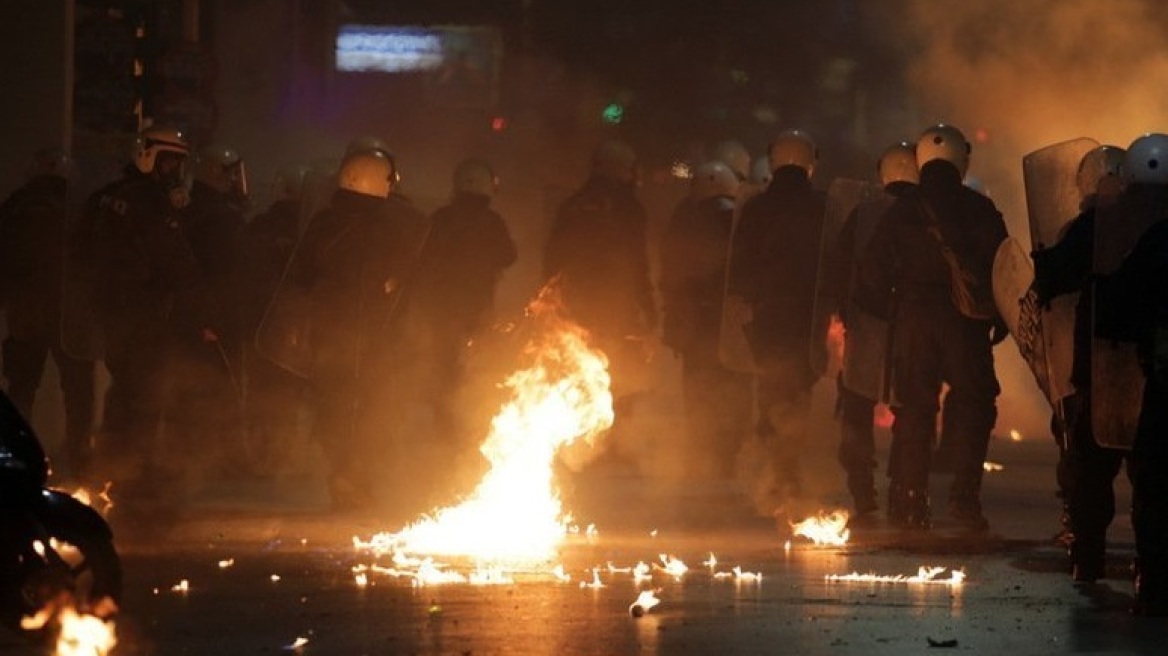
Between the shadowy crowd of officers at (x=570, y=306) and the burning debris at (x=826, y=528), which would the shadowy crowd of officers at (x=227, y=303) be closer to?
the shadowy crowd of officers at (x=570, y=306)

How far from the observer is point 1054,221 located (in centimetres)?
1199

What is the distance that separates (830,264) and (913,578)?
3975 millimetres

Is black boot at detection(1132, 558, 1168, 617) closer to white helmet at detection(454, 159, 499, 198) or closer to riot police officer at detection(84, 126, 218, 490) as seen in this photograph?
riot police officer at detection(84, 126, 218, 490)

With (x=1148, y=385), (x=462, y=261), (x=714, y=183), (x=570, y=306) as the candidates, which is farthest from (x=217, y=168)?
(x=1148, y=385)

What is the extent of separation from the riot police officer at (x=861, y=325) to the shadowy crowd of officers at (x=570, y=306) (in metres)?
0.02

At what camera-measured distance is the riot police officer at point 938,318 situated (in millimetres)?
13516

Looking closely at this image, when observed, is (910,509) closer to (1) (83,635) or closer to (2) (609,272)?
(2) (609,272)

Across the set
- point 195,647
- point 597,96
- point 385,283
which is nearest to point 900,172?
point 385,283

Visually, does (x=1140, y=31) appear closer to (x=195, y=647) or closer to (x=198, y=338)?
(x=198, y=338)

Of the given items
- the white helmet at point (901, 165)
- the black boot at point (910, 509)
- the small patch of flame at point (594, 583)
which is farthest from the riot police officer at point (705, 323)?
the small patch of flame at point (594, 583)

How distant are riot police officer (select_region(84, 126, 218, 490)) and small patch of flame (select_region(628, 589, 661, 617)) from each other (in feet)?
14.1

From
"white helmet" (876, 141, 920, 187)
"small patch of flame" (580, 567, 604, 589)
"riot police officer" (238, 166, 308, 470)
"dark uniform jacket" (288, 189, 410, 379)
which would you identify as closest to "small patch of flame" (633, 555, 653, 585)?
"small patch of flame" (580, 567, 604, 589)

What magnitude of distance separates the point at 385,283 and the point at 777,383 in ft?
7.97

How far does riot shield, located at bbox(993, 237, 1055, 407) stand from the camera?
11727 millimetres
